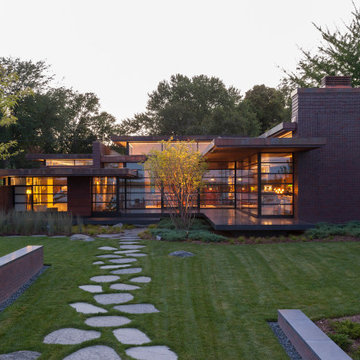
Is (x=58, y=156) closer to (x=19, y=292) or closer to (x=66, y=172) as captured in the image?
(x=66, y=172)

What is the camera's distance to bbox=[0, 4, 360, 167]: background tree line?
24.5m

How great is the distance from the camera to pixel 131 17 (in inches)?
680

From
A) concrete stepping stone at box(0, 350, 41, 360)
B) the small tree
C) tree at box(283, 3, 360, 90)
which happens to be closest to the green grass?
concrete stepping stone at box(0, 350, 41, 360)

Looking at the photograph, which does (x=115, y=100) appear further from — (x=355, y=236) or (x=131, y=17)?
(x=355, y=236)

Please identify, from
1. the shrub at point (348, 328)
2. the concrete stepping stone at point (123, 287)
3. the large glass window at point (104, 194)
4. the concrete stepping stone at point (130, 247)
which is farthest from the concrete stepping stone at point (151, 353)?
the large glass window at point (104, 194)

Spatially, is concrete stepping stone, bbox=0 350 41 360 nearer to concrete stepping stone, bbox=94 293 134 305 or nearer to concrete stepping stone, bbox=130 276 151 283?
concrete stepping stone, bbox=94 293 134 305

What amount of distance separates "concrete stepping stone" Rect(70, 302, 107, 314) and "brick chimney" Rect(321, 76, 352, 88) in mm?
14259

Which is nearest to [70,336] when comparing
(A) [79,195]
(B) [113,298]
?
(B) [113,298]

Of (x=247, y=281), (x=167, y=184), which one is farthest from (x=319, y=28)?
(x=247, y=281)

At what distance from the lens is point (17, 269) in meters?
6.45

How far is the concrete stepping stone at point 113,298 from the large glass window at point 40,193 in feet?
52.3

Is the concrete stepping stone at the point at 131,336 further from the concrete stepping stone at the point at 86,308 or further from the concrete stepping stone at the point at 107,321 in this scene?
the concrete stepping stone at the point at 86,308

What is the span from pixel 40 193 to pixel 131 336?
18.5 meters

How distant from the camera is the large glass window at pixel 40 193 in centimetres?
2114
